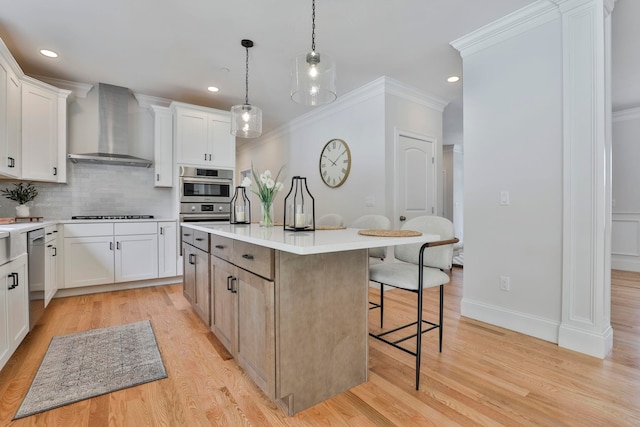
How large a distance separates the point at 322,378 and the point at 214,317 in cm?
105

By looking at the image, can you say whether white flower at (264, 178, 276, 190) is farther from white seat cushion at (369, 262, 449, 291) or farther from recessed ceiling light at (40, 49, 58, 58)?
recessed ceiling light at (40, 49, 58, 58)

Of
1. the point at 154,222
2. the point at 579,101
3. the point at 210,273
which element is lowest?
the point at 210,273

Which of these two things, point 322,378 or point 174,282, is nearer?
point 322,378

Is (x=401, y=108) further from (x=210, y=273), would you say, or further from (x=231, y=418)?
(x=231, y=418)

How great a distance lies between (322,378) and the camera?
5.13ft

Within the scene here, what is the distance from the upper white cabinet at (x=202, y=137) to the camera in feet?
13.6

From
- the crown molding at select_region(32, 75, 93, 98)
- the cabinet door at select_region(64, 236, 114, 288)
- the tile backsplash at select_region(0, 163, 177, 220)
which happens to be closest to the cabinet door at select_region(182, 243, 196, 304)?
the cabinet door at select_region(64, 236, 114, 288)

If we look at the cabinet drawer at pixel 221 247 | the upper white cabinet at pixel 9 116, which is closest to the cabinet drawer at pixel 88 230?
the upper white cabinet at pixel 9 116

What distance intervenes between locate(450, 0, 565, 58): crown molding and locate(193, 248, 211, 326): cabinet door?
9.77 feet

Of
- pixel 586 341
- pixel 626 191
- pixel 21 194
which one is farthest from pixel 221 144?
pixel 626 191

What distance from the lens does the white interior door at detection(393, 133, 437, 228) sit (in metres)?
3.96

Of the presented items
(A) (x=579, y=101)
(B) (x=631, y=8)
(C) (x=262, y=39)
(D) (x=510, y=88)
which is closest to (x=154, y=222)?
(C) (x=262, y=39)

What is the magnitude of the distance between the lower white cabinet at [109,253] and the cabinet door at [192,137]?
1018 millimetres

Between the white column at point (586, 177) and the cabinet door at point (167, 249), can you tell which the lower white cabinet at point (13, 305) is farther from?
the white column at point (586, 177)
